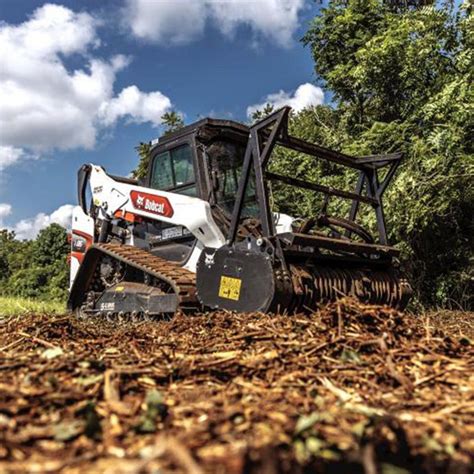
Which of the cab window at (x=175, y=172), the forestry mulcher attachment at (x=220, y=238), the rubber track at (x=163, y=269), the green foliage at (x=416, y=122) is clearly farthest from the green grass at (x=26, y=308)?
the green foliage at (x=416, y=122)

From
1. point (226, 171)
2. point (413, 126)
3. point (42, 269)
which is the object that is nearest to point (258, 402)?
point (226, 171)

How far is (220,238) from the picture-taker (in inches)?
238

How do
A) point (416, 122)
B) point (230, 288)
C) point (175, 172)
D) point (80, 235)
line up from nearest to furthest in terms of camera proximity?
point (230, 288) → point (175, 172) → point (80, 235) → point (416, 122)

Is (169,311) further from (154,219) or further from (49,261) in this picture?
(49,261)

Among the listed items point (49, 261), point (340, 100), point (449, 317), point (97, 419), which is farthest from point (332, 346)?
point (49, 261)

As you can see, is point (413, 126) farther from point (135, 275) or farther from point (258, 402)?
point (258, 402)

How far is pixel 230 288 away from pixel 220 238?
44.4 inches

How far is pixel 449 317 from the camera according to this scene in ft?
22.1

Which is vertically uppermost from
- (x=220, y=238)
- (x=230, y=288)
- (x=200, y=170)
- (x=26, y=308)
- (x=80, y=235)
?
(x=200, y=170)

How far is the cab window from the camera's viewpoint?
6.79 metres

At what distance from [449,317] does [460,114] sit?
11.1 feet

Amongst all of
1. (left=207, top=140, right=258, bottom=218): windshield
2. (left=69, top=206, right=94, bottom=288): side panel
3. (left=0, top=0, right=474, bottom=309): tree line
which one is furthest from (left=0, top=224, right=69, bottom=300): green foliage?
(left=207, top=140, right=258, bottom=218): windshield

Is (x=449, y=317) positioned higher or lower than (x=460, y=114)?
lower

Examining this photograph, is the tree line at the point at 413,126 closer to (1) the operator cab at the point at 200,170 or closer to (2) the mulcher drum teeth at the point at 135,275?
(1) the operator cab at the point at 200,170
